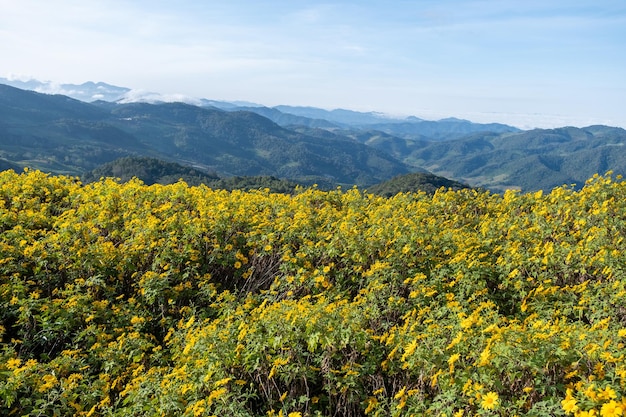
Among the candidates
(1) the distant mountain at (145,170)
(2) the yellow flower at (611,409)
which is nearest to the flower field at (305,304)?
(2) the yellow flower at (611,409)

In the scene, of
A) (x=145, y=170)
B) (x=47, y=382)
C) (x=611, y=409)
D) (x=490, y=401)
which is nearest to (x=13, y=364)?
(x=47, y=382)

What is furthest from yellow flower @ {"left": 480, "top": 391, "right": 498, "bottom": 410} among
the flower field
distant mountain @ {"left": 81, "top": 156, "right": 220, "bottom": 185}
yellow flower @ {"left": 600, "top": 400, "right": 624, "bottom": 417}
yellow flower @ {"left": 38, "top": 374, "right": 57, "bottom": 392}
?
distant mountain @ {"left": 81, "top": 156, "right": 220, "bottom": 185}

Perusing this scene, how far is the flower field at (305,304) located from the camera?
12.2 feet

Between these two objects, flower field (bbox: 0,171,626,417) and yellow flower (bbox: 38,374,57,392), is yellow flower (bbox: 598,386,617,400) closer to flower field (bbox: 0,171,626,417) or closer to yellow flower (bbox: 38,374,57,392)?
flower field (bbox: 0,171,626,417)

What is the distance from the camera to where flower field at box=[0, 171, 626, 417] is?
3705 millimetres

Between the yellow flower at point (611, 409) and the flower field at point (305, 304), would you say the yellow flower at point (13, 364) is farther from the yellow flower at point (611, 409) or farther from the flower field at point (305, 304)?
the yellow flower at point (611, 409)

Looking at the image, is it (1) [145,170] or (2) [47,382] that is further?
(1) [145,170]

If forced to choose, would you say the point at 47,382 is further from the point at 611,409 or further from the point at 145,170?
the point at 145,170

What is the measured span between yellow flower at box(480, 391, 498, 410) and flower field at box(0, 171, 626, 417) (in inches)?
0.5

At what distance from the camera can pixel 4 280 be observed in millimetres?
6141

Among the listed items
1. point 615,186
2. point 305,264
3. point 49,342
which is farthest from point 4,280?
point 615,186

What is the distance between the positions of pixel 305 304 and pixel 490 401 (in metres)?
2.03

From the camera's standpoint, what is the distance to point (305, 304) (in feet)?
15.3

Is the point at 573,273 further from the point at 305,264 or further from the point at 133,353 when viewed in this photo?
the point at 133,353
